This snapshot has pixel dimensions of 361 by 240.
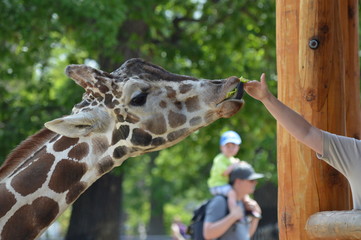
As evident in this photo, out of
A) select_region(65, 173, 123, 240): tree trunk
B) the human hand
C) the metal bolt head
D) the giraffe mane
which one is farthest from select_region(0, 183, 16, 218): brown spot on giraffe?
select_region(65, 173, 123, 240): tree trunk

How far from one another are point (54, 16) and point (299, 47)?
734cm

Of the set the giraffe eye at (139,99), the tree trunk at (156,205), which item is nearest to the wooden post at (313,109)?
the giraffe eye at (139,99)

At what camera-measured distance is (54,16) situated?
1093 cm

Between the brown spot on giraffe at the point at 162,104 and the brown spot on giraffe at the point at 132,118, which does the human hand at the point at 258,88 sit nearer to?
the brown spot on giraffe at the point at 162,104

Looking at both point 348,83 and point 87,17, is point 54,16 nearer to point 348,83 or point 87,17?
point 87,17

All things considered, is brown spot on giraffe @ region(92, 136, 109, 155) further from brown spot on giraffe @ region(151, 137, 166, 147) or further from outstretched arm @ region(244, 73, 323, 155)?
outstretched arm @ region(244, 73, 323, 155)

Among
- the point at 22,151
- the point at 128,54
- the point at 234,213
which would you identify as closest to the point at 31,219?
the point at 22,151

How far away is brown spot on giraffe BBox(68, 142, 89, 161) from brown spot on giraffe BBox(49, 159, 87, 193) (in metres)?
0.04

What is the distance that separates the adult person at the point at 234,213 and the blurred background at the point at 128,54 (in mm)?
4520

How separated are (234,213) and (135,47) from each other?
5.83m

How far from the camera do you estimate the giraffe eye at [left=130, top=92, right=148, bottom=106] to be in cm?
394

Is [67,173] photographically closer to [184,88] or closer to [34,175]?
[34,175]

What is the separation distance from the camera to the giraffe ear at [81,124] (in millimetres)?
3744

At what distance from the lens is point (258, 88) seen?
3793 mm
